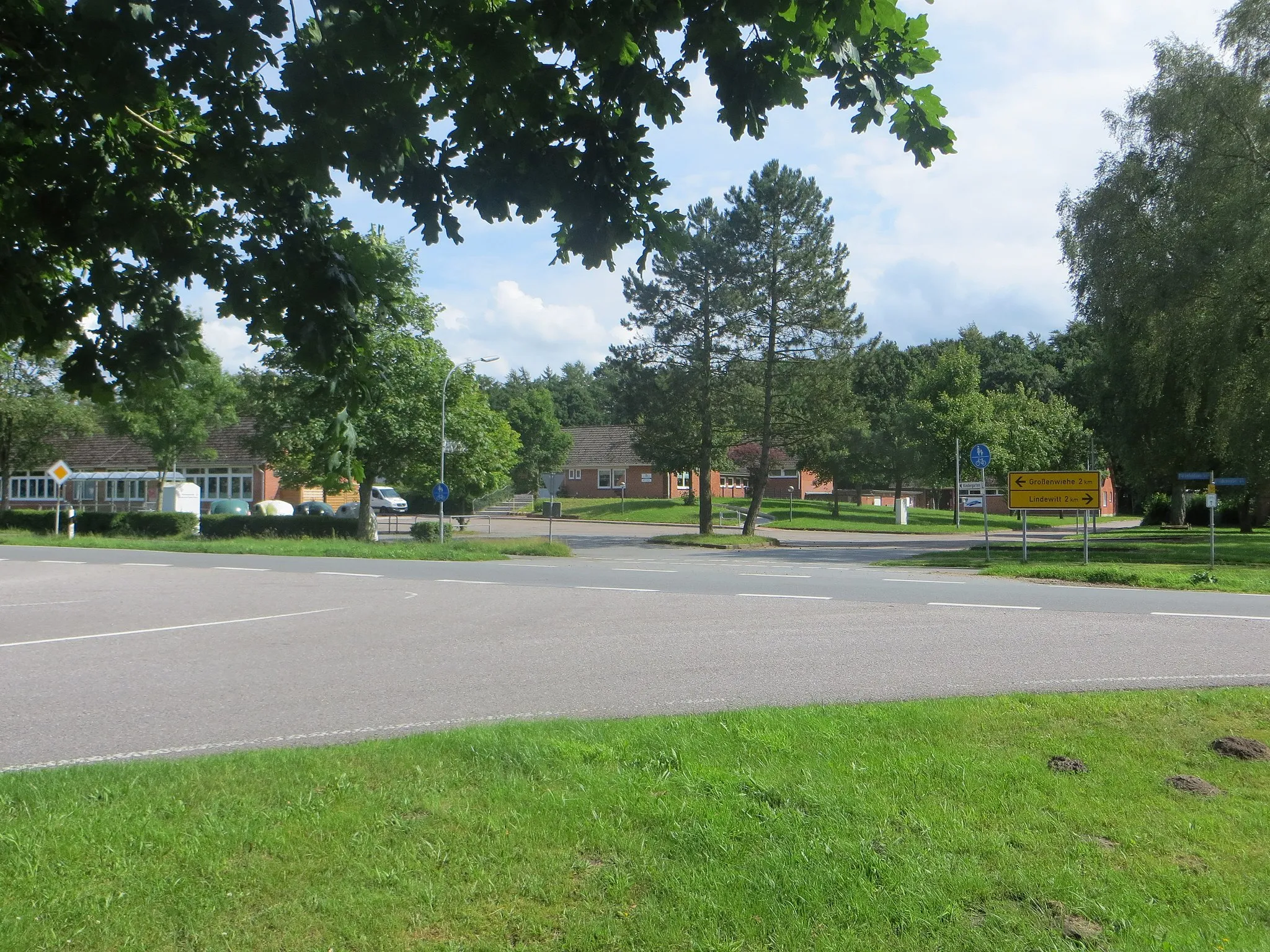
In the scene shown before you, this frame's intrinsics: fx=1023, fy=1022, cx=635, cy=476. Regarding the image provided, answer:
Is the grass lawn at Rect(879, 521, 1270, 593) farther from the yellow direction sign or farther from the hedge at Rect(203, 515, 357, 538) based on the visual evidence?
the hedge at Rect(203, 515, 357, 538)

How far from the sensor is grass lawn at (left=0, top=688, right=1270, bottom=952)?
380 cm

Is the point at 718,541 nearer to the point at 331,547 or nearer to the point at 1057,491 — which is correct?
the point at 331,547

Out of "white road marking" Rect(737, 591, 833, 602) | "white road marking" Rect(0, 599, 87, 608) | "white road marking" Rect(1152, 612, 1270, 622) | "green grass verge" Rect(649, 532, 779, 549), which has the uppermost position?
"white road marking" Rect(1152, 612, 1270, 622)

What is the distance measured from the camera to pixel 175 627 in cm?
1303

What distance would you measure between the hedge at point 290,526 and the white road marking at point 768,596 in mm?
24275

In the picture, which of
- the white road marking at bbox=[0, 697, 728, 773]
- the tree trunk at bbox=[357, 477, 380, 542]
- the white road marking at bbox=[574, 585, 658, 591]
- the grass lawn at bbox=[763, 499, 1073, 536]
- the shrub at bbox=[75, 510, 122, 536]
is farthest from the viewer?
the grass lawn at bbox=[763, 499, 1073, 536]

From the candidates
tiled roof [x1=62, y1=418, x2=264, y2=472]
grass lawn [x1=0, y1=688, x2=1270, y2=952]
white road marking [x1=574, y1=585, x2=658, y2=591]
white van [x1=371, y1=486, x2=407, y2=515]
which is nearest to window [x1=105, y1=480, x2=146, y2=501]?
tiled roof [x1=62, y1=418, x2=264, y2=472]

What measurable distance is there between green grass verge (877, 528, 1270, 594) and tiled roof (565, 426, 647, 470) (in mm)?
46342

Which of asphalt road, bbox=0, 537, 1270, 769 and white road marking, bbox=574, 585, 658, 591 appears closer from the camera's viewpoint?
asphalt road, bbox=0, 537, 1270, 769

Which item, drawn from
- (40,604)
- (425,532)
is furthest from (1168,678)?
(425,532)

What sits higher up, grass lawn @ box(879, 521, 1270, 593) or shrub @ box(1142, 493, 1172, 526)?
shrub @ box(1142, 493, 1172, 526)

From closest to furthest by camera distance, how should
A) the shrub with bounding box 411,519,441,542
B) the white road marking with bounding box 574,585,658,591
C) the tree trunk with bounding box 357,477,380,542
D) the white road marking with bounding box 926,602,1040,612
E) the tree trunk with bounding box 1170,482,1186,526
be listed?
1. the white road marking with bounding box 926,602,1040,612
2. the white road marking with bounding box 574,585,658,591
3. the shrub with bounding box 411,519,441,542
4. the tree trunk with bounding box 357,477,380,542
5. the tree trunk with bounding box 1170,482,1186,526

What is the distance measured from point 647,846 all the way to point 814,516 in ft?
189

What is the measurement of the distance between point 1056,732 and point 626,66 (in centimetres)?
489
